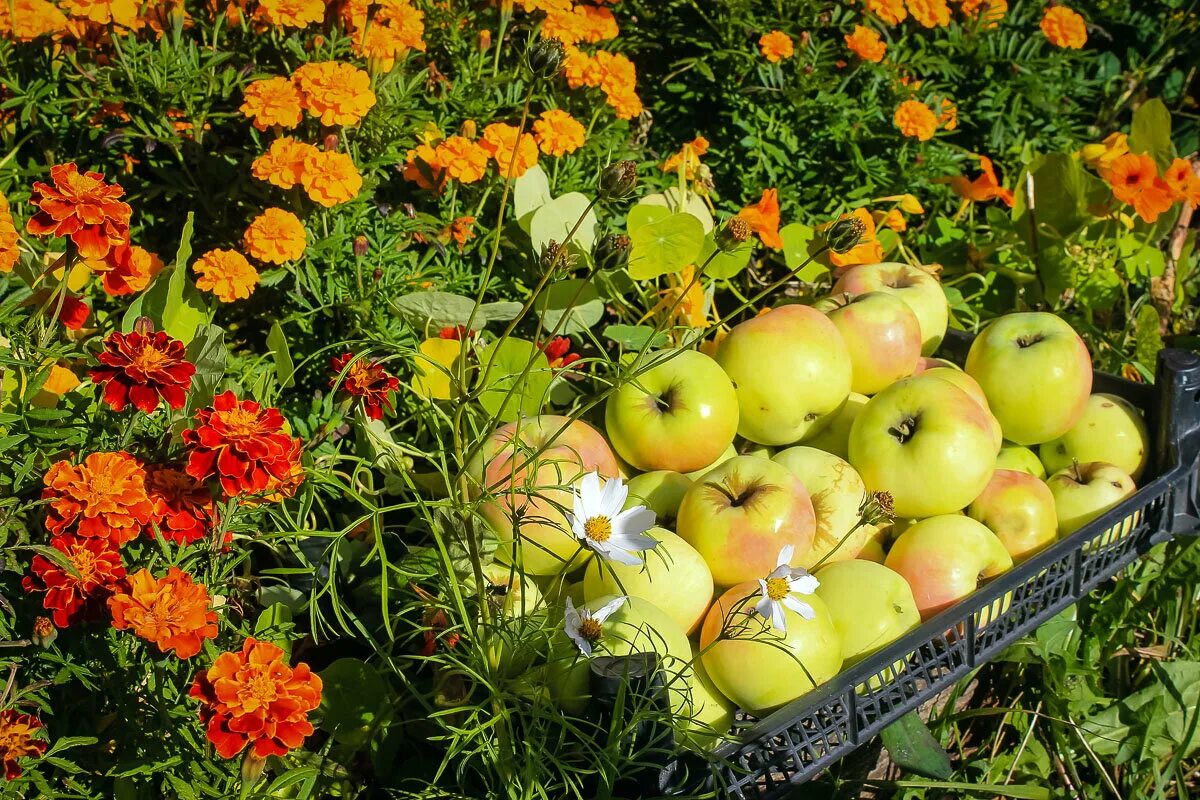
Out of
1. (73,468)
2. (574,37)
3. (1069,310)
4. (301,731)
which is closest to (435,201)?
(574,37)

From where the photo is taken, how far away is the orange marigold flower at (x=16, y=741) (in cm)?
83

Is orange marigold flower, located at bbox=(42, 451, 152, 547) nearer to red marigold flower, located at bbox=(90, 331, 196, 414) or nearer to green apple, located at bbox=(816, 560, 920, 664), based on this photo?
red marigold flower, located at bbox=(90, 331, 196, 414)

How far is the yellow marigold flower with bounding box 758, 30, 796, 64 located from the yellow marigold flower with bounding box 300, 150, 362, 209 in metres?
0.92

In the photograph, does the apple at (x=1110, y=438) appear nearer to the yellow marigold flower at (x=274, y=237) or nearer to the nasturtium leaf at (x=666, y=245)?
the nasturtium leaf at (x=666, y=245)

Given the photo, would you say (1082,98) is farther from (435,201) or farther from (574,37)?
(435,201)

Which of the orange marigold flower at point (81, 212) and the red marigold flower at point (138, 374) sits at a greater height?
the orange marigold flower at point (81, 212)

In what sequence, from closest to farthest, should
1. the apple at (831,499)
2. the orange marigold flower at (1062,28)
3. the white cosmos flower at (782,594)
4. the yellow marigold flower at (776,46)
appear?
1. the white cosmos flower at (782,594)
2. the apple at (831,499)
3. the yellow marigold flower at (776,46)
4. the orange marigold flower at (1062,28)

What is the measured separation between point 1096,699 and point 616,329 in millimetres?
990

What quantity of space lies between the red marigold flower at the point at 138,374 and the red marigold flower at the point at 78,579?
13 cm

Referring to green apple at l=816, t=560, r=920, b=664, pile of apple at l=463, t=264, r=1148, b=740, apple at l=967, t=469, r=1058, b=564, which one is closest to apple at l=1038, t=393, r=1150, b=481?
pile of apple at l=463, t=264, r=1148, b=740

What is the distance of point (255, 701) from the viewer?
80 cm

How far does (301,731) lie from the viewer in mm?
823

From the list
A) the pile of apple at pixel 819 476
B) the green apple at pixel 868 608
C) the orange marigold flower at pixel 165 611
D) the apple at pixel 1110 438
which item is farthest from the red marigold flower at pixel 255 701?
the apple at pixel 1110 438

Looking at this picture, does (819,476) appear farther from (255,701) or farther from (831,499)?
(255,701)
